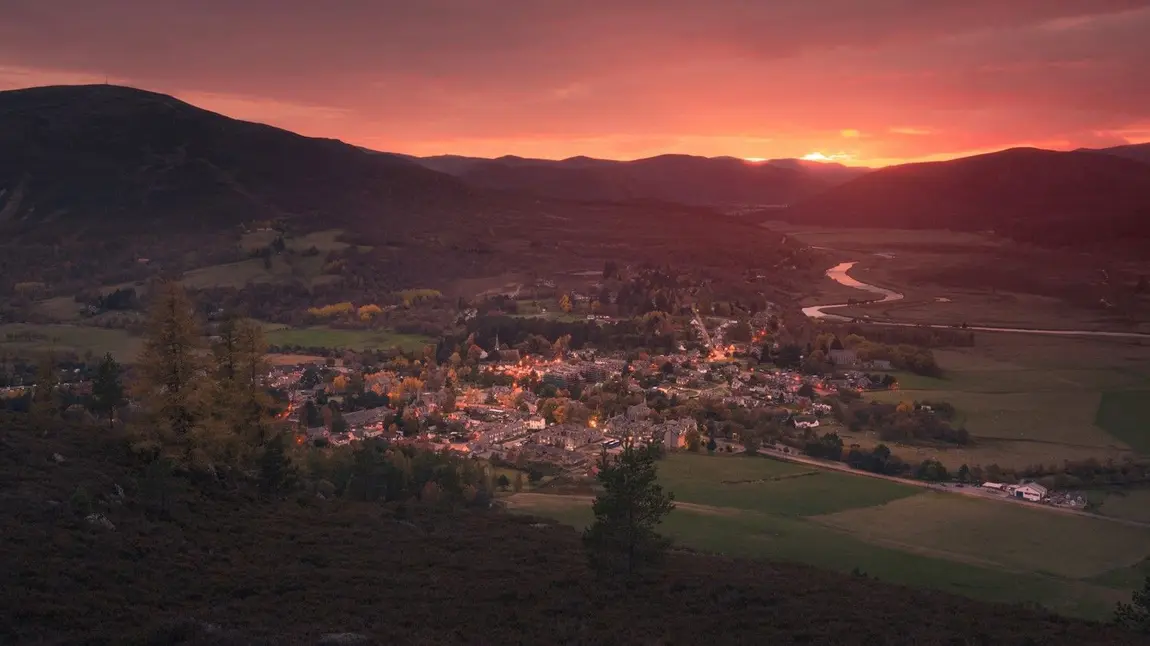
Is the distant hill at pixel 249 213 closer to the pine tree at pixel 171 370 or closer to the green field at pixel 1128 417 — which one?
the green field at pixel 1128 417

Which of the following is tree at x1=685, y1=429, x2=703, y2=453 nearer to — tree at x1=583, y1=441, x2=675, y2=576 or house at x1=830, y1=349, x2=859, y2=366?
tree at x1=583, y1=441, x2=675, y2=576

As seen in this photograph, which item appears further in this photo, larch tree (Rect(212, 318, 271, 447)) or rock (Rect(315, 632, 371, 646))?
larch tree (Rect(212, 318, 271, 447))

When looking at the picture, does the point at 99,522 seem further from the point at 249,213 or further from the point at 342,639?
the point at 249,213

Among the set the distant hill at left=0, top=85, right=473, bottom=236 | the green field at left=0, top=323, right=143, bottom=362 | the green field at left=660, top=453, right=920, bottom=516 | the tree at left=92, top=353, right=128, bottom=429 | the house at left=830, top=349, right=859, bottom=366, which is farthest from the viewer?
the distant hill at left=0, top=85, right=473, bottom=236

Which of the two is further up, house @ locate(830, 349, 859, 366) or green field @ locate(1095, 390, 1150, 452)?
green field @ locate(1095, 390, 1150, 452)

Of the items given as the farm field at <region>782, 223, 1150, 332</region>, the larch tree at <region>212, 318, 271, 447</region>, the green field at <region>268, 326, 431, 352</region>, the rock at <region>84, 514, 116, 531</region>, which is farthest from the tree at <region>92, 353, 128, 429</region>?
the farm field at <region>782, 223, 1150, 332</region>

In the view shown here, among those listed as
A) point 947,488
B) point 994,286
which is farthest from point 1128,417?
point 994,286

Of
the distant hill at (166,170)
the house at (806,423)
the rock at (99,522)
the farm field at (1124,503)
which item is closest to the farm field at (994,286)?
the house at (806,423)

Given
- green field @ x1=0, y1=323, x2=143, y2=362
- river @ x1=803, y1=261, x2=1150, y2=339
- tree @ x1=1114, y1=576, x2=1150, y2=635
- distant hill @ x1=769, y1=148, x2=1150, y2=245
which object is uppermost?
distant hill @ x1=769, y1=148, x2=1150, y2=245

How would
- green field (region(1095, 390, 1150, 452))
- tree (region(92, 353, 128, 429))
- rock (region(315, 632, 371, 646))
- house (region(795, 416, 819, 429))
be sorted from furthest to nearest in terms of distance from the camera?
house (region(795, 416, 819, 429)) → green field (region(1095, 390, 1150, 452)) → tree (region(92, 353, 128, 429)) → rock (region(315, 632, 371, 646))
